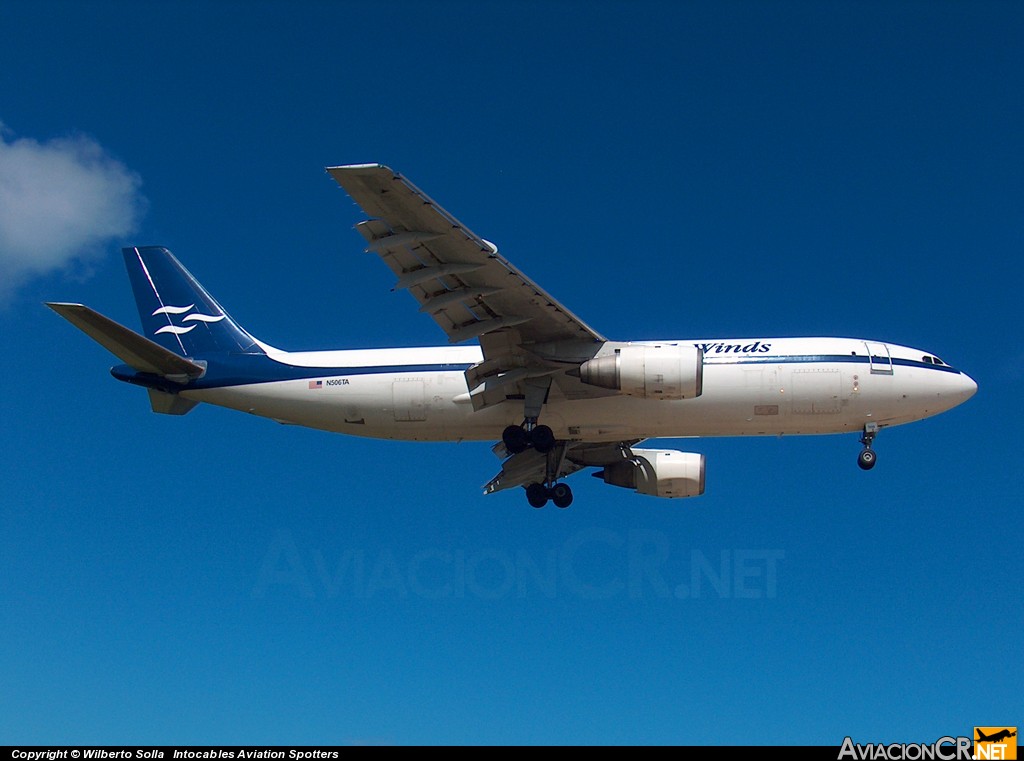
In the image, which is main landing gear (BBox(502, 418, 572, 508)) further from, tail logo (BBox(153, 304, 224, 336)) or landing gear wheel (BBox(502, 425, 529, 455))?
tail logo (BBox(153, 304, 224, 336))

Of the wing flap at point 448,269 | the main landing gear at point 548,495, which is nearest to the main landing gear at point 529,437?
the wing flap at point 448,269

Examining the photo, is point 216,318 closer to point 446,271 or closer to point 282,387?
point 282,387

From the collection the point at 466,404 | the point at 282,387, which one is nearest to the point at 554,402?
the point at 466,404

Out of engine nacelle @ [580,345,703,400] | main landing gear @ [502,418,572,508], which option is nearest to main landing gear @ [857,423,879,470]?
engine nacelle @ [580,345,703,400]

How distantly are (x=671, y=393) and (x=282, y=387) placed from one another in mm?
11142

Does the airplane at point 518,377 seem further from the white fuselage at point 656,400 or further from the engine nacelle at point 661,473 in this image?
the engine nacelle at point 661,473

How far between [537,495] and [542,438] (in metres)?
4.26

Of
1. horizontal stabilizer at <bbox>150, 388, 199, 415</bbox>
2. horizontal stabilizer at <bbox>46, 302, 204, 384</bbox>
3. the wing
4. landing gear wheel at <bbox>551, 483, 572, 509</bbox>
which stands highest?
the wing

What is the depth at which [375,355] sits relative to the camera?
32.7 meters

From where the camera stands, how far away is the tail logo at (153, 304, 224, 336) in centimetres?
3472

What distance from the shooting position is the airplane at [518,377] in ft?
97.2

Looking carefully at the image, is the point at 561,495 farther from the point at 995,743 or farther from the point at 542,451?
the point at 995,743

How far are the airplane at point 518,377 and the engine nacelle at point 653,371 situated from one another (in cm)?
3

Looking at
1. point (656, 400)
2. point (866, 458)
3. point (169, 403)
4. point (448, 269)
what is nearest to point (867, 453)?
point (866, 458)
